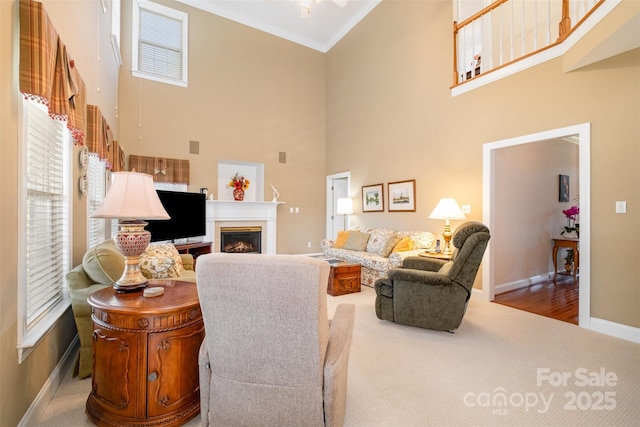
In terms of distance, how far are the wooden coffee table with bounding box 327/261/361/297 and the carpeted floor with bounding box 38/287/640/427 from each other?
3.85ft

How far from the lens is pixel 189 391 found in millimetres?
1648

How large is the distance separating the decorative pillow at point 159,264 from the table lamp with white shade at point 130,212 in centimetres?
72

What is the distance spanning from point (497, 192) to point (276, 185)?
14.7 feet

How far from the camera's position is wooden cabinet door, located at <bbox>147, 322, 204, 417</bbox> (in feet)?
5.02

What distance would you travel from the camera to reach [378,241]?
5.21m

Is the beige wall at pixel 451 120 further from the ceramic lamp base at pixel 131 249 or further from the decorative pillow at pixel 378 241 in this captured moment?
the ceramic lamp base at pixel 131 249

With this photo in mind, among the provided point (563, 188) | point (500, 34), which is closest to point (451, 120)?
point (500, 34)

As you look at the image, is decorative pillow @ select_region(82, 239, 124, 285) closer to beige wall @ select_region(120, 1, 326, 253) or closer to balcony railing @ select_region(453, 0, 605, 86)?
beige wall @ select_region(120, 1, 326, 253)

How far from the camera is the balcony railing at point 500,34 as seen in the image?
393cm

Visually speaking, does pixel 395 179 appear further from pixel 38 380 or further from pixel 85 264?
pixel 38 380

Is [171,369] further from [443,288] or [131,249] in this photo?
[443,288]

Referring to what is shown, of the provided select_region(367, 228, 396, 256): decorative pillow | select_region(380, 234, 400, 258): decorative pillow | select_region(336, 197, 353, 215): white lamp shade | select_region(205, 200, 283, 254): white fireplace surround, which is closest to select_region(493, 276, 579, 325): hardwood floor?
select_region(380, 234, 400, 258): decorative pillow

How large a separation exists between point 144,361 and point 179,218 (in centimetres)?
370

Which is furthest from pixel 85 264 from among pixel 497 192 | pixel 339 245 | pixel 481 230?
pixel 497 192
